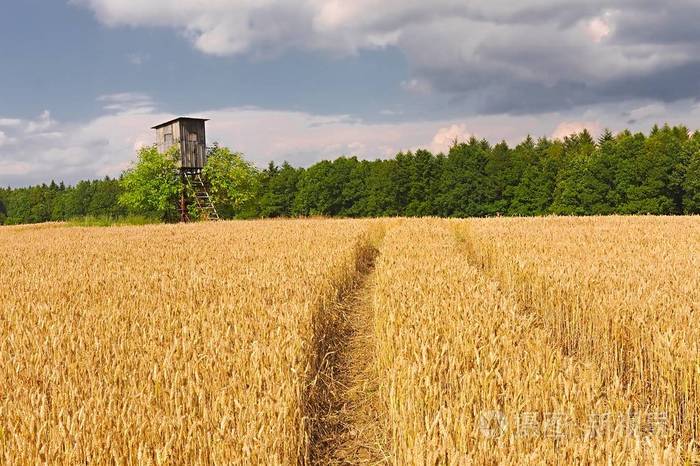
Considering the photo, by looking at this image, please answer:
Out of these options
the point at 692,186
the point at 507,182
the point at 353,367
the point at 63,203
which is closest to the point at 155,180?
the point at 507,182

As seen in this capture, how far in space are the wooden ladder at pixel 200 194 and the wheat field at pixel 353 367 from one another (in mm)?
36969

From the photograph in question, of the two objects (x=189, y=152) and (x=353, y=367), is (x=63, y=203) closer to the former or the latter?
(x=189, y=152)

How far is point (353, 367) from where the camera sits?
6.80m

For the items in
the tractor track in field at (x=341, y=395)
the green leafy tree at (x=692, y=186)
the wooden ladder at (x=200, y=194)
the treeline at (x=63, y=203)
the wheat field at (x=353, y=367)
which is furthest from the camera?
the treeline at (x=63, y=203)

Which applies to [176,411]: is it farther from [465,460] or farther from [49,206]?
[49,206]

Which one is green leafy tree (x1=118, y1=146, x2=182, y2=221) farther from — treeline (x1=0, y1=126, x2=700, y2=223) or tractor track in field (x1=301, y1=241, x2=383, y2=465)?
tractor track in field (x1=301, y1=241, x2=383, y2=465)

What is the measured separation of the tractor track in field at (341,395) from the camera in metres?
4.58

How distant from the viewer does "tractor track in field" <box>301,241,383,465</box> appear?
4578mm

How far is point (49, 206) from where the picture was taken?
113062 millimetres

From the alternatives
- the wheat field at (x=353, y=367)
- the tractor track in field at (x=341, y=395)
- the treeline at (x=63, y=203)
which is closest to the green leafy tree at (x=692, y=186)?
the wheat field at (x=353, y=367)

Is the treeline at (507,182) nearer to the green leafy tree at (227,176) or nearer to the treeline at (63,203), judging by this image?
the green leafy tree at (227,176)

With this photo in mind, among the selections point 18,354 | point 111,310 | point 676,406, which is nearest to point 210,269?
point 111,310

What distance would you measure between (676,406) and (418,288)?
3215 millimetres

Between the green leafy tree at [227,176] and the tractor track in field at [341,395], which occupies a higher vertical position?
the green leafy tree at [227,176]
